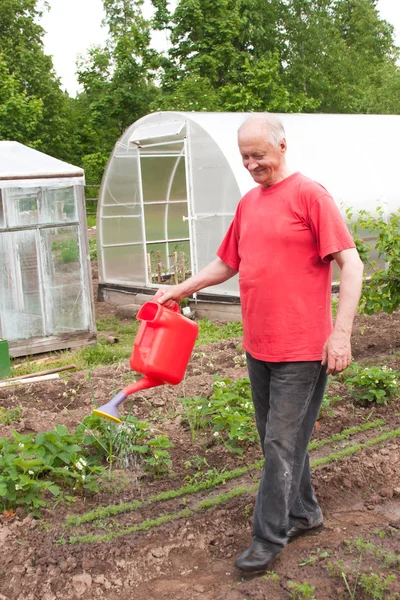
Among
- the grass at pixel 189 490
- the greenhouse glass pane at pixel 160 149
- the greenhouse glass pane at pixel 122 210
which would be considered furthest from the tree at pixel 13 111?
the grass at pixel 189 490

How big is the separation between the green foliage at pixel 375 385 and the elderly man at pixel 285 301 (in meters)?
2.01

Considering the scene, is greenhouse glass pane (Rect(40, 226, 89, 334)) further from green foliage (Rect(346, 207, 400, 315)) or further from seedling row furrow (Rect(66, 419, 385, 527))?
seedling row furrow (Rect(66, 419, 385, 527))

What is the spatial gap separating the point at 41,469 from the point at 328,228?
1.71 metres

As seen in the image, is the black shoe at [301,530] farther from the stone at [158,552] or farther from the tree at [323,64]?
the tree at [323,64]

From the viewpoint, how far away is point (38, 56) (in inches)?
978

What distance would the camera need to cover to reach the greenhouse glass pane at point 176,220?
12195 mm

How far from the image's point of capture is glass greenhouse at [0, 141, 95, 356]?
7609 millimetres

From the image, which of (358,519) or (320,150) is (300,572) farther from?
(320,150)

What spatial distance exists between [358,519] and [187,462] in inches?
37.4

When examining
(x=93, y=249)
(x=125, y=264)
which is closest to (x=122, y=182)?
(x=125, y=264)

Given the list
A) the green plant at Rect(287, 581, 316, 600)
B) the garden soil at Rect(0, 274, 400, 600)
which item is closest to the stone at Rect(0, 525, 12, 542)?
the garden soil at Rect(0, 274, 400, 600)

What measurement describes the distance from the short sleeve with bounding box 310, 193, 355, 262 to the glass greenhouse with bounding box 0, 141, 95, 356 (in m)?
5.28

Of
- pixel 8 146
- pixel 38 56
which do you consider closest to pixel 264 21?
pixel 38 56

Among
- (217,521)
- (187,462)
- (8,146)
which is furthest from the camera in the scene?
(8,146)
